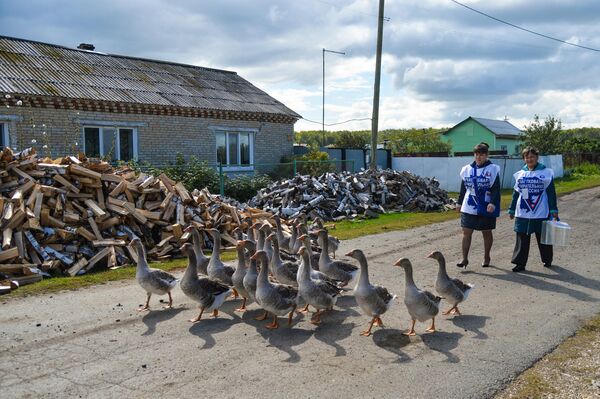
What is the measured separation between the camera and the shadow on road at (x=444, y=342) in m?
6.14

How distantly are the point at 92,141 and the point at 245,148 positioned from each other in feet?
27.8

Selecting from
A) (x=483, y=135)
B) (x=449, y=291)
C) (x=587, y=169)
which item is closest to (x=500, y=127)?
(x=483, y=135)

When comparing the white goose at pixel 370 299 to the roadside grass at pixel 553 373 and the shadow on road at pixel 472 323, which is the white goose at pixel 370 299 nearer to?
the shadow on road at pixel 472 323

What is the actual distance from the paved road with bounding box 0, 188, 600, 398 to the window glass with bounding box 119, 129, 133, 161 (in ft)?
46.1

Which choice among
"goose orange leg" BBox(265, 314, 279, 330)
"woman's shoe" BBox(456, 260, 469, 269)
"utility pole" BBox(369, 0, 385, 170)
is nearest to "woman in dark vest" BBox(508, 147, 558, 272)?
"woman's shoe" BBox(456, 260, 469, 269)

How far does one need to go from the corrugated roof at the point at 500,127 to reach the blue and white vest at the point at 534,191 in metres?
53.5

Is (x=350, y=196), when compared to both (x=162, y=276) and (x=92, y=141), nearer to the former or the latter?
(x=92, y=141)

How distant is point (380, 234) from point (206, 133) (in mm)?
12856

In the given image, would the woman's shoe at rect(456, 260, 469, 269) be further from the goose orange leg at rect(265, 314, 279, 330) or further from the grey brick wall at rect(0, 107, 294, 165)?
the grey brick wall at rect(0, 107, 294, 165)

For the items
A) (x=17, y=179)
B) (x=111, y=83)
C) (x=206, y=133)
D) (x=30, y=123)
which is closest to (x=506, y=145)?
(x=206, y=133)

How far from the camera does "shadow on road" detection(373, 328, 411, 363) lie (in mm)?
6195

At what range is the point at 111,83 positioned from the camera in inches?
926

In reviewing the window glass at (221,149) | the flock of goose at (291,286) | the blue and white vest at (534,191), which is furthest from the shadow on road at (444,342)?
the window glass at (221,149)

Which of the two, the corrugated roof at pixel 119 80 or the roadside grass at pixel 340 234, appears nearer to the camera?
the roadside grass at pixel 340 234
